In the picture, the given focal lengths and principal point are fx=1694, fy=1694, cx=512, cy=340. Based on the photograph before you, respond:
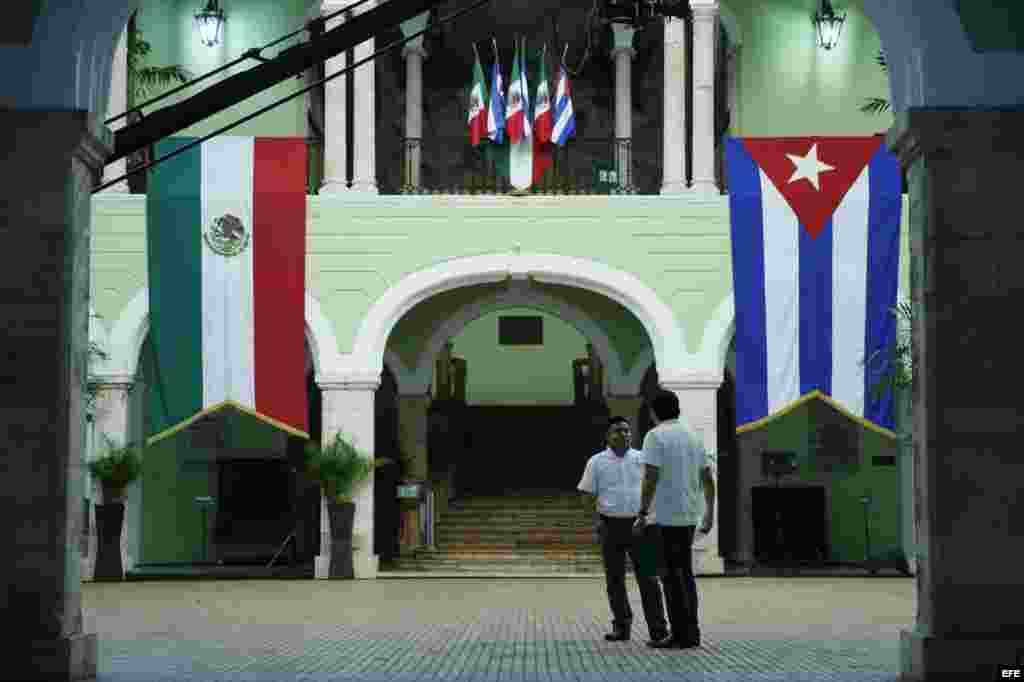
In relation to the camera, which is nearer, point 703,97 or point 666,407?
point 666,407

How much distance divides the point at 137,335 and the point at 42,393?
13.2 metres

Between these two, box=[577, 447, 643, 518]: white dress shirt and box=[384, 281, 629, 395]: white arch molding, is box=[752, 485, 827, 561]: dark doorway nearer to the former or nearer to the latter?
box=[384, 281, 629, 395]: white arch molding

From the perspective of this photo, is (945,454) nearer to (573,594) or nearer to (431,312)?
(573,594)

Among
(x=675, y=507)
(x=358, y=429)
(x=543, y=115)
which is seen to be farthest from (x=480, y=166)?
(x=675, y=507)

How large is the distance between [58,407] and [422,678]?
2.19 meters

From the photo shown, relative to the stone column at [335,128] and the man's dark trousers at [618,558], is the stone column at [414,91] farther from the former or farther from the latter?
the man's dark trousers at [618,558]

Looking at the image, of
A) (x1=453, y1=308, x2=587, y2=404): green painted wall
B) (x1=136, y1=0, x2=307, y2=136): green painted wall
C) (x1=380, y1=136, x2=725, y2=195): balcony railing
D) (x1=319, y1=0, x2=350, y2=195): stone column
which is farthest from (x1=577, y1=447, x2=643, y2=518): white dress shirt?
(x1=453, y1=308, x2=587, y2=404): green painted wall

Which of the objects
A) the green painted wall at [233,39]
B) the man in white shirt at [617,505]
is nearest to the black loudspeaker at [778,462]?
the green painted wall at [233,39]

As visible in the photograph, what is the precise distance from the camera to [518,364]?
30047 mm

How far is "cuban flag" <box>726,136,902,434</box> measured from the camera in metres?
19.8

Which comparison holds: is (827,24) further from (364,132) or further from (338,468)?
(338,468)

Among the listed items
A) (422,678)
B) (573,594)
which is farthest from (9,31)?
(573,594)

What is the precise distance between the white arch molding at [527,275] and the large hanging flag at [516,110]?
1.85 meters

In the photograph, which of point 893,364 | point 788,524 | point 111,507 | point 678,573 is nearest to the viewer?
point 678,573
